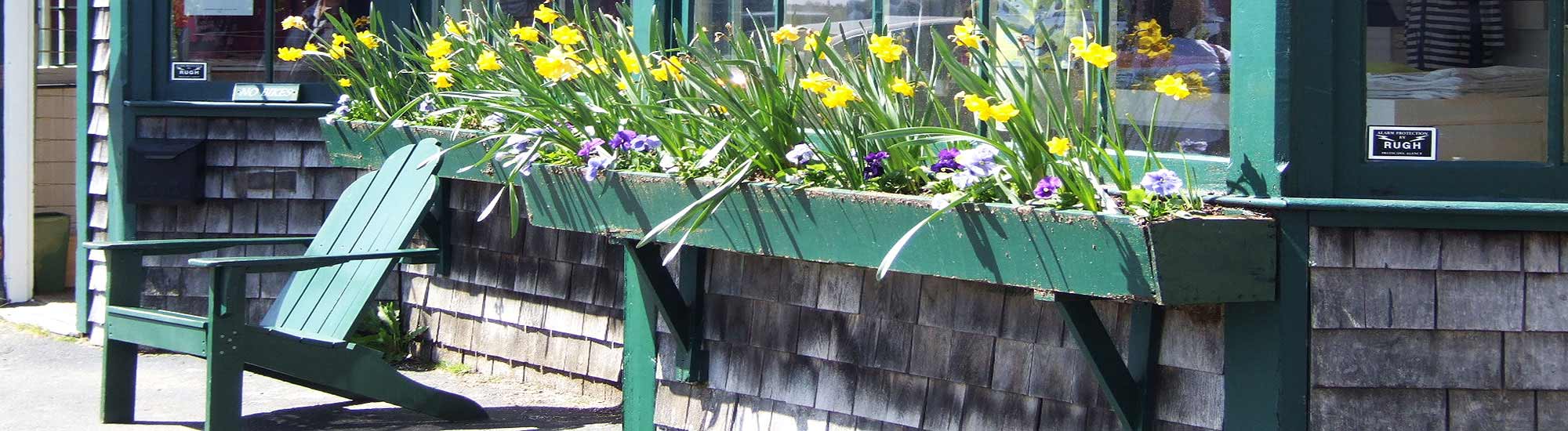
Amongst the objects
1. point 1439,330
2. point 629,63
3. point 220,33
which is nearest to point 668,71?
point 629,63

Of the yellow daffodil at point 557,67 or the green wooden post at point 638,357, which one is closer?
the yellow daffodil at point 557,67

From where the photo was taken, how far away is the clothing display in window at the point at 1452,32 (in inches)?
104

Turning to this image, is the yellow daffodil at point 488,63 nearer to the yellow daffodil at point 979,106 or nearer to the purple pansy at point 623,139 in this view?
the purple pansy at point 623,139

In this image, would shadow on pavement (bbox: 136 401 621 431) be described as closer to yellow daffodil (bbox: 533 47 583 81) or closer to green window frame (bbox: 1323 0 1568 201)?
yellow daffodil (bbox: 533 47 583 81)

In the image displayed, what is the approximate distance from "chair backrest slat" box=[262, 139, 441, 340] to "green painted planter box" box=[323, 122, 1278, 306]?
965 mm

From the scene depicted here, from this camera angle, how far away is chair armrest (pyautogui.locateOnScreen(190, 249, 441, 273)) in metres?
4.05

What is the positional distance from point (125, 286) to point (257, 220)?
47.5 inches

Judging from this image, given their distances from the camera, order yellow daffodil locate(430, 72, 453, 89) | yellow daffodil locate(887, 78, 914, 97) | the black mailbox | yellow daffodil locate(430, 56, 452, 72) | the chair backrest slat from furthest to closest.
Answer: the black mailbox → the chair backrest slat → yellow daffodil locate(430, 56, 452, 72) → yellow daffodil locate(430, 72, 453, 89) → yellow daffodil locate(887, 78, 914, 97)

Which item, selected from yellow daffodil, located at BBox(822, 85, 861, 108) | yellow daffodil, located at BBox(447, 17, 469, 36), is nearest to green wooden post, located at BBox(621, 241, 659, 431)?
yellow daffodil, located at BBox(447, 17, 469, 36)

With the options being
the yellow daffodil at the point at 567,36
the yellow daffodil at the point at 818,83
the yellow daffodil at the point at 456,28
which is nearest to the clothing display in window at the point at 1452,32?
the yellow daffodil at the point at 818,83

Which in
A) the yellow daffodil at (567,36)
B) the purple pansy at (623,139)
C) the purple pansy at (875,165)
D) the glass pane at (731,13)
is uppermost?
the glass pane at (731,13)

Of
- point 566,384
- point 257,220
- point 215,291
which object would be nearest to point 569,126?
point 215,291

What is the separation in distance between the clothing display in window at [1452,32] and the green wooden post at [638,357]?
1.99 meters

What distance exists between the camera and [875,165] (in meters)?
3.05
